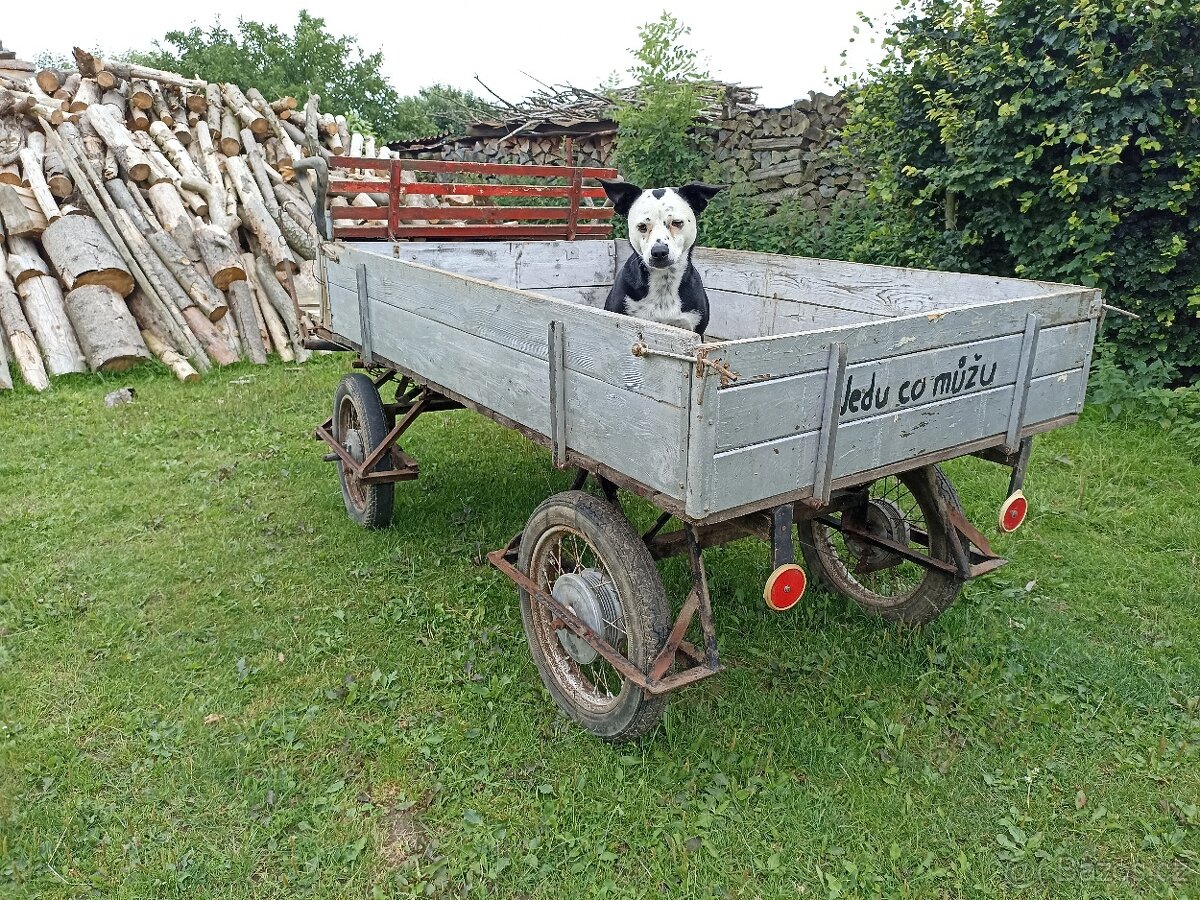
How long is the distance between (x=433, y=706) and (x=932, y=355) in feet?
7.79

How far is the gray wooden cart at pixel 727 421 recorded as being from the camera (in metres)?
2.54

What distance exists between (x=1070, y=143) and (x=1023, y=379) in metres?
4.20

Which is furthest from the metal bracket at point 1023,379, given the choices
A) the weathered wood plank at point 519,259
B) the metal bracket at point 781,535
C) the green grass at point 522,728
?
the weathered wood plank at point 519,259

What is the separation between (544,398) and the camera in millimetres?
3137

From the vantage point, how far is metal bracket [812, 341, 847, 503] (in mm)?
2607

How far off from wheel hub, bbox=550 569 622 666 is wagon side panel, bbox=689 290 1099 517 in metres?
0.80

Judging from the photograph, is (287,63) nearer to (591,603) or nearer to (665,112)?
(665,112)

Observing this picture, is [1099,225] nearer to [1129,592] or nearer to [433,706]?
[1129,592]

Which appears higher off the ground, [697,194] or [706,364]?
[697,194]

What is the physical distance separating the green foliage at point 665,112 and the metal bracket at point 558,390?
8.67 metres

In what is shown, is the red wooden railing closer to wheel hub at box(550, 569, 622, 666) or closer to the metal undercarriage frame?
the metal undercarriage frame

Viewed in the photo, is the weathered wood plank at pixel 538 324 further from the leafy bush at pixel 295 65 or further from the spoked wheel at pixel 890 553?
the leafy bush at pixel 295 65

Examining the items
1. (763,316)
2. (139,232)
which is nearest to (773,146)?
(763,316)

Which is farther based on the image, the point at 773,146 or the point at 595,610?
the point at 773,146
